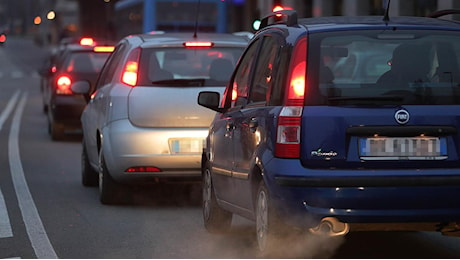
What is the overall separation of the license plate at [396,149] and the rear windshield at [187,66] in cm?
454

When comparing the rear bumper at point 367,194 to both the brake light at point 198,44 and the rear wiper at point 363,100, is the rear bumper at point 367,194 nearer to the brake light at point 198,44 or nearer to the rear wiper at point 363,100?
the rear wiper at point 363,100

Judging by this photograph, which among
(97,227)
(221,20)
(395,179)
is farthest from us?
(221,20)

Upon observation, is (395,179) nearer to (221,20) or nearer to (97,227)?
(97,227)

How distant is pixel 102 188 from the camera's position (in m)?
12.6

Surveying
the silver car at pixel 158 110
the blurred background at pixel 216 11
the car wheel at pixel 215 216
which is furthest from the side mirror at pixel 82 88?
the car wheel at pixel 215 216

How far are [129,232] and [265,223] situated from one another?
233 centimetres

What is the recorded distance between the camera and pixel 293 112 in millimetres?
8148

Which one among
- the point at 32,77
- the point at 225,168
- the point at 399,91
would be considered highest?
the point at 399,91

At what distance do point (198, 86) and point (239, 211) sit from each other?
11.0 ft

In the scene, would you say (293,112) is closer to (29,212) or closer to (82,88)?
(29,212)

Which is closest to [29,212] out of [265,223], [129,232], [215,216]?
[129,232]

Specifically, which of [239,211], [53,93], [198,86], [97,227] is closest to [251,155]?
[239,211]

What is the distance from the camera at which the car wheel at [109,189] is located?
40.9 ft

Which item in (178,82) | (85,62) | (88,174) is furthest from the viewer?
(85,62)
